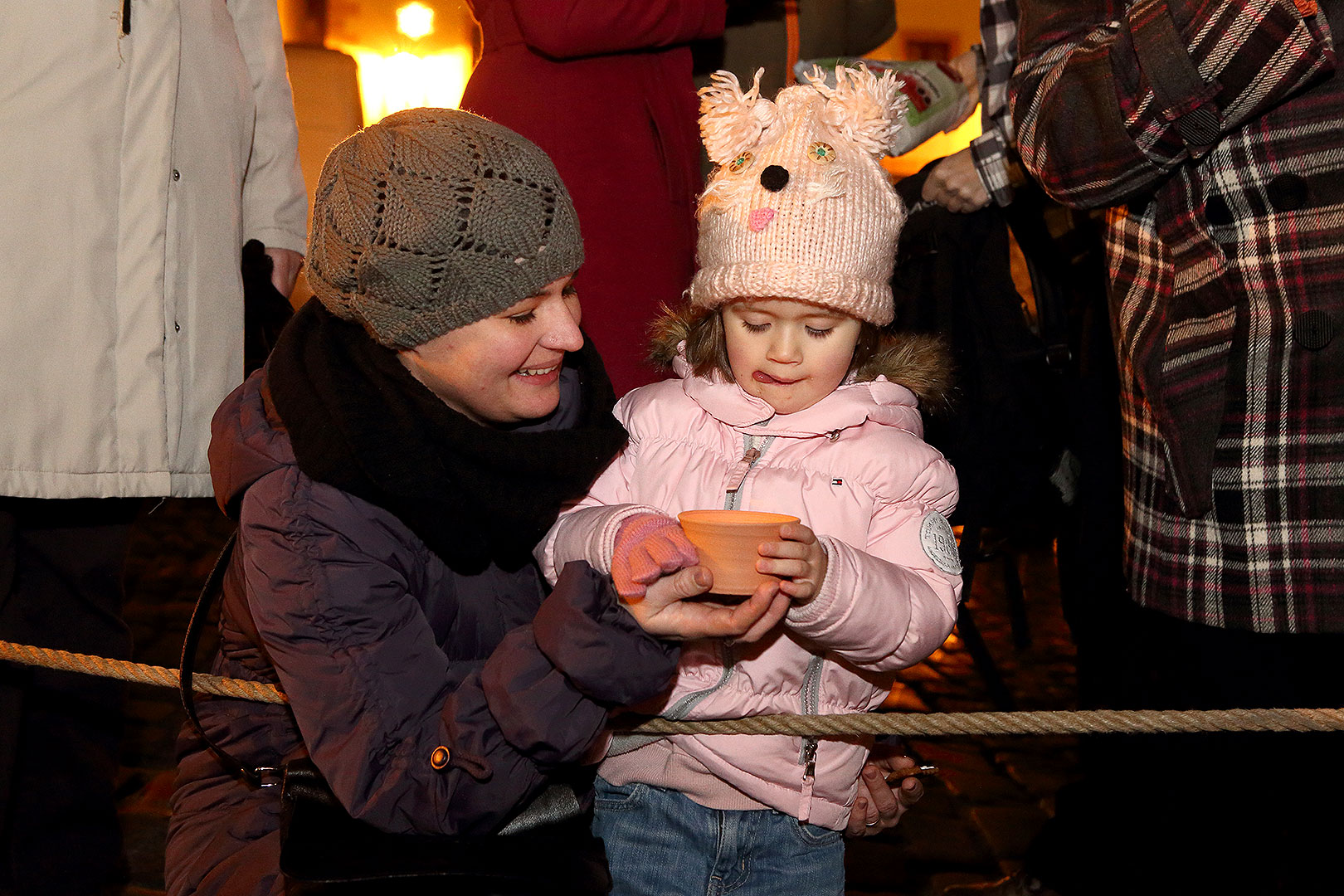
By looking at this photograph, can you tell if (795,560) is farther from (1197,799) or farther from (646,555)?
(1197,799)

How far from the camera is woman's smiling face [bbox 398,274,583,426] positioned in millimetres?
1826

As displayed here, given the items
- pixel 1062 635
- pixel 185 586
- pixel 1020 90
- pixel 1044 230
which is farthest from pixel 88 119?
pixel 1062 635

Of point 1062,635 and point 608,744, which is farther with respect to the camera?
point 1062,635

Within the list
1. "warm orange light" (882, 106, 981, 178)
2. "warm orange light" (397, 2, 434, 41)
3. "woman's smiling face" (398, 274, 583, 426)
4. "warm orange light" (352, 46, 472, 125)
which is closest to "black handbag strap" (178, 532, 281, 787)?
"woman's smiling face" (398, 274, 583, 426)

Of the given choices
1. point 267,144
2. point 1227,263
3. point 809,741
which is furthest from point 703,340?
point 267,144

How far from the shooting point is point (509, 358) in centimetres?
184

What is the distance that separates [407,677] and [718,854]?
0.69m

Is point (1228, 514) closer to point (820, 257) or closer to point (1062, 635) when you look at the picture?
point (820, 257)

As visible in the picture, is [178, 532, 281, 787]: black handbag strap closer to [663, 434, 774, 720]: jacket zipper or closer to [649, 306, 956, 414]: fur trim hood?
[663, 434, 774, 720]: jacket zipper

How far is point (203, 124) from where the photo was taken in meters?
Answer: 2.48

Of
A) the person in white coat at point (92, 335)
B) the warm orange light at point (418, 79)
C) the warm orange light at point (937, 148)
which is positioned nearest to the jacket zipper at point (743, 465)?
the person in white coat at point (92, 335)

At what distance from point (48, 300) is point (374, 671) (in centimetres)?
115

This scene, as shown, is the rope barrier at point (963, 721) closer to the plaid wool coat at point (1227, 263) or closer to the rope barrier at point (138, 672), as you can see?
the rope barrier at point (138, 672)

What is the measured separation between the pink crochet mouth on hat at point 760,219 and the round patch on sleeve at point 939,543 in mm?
621
